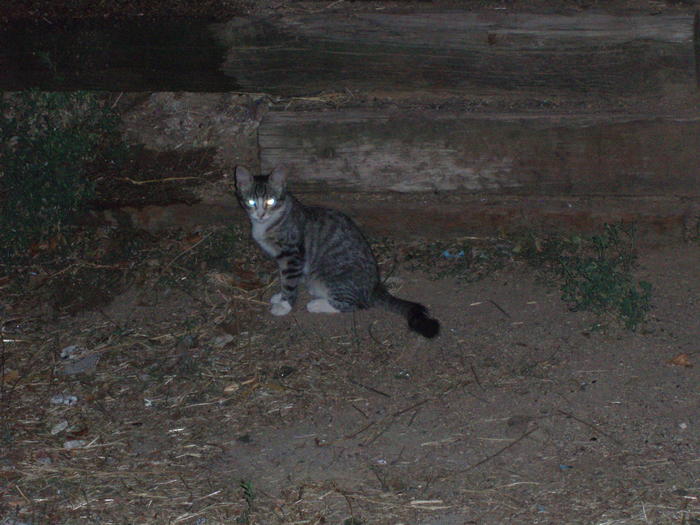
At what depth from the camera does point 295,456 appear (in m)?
4.20

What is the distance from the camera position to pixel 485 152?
5.89m

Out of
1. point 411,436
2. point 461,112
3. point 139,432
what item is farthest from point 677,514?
point 461,112

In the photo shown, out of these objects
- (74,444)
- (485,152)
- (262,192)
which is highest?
(485,152)

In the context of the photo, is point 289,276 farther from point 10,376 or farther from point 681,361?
point 681,361

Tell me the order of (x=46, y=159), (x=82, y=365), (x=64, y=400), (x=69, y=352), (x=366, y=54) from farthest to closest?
(x=46, y=159) → (x=366, y=54) → (x=69, y=352) → (x=82, y=365) → (x=64, y=400)

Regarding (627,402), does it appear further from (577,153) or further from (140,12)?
(140,12)

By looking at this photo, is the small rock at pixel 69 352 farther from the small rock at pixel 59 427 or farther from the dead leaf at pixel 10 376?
the small rock at pixel 59 427

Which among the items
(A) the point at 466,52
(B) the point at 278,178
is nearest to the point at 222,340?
(B) the point at 278,178

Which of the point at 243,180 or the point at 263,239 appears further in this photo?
the point at 263,239

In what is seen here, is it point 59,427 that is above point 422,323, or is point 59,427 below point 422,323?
below

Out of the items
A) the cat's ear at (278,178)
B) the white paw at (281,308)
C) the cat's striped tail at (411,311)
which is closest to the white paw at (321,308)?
the white paw at (281,308)

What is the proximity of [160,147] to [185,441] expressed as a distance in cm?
288

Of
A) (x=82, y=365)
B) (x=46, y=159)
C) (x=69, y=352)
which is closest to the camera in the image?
(x=82, y=365)

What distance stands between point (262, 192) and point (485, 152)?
5.30 feet
